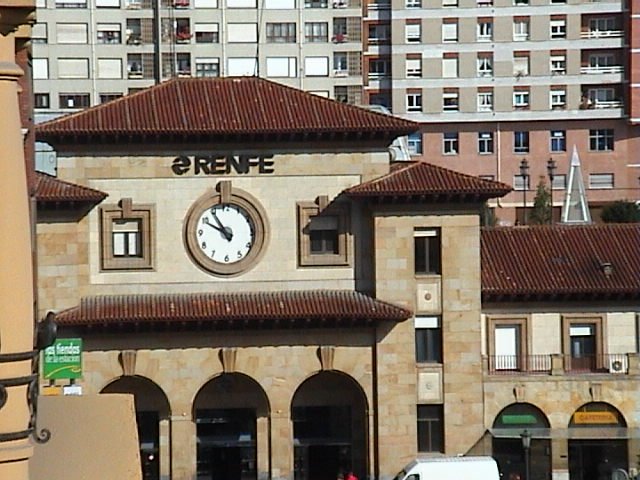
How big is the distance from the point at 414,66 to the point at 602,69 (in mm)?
10090

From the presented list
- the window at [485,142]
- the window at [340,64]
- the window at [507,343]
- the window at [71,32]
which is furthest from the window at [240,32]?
the window at [507,343]

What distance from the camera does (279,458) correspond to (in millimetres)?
43125

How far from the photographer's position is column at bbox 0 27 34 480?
17.2 feet

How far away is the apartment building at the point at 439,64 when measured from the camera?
90.2 metres

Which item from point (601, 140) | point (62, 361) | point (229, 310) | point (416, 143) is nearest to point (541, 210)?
point (601, 140)

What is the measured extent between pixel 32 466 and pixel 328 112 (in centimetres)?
3723

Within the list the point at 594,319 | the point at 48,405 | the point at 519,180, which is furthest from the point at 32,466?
the point at 519,180

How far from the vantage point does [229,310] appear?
4278cm

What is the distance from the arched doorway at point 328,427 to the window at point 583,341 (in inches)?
226

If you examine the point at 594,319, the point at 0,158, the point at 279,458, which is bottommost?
the point at 279,458

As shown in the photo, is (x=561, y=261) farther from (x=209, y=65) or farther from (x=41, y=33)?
(x=41, y=33)

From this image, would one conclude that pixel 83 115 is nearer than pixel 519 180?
Yes

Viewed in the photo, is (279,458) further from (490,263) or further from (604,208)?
(604,208)

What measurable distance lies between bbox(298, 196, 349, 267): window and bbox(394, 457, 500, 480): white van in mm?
7577
